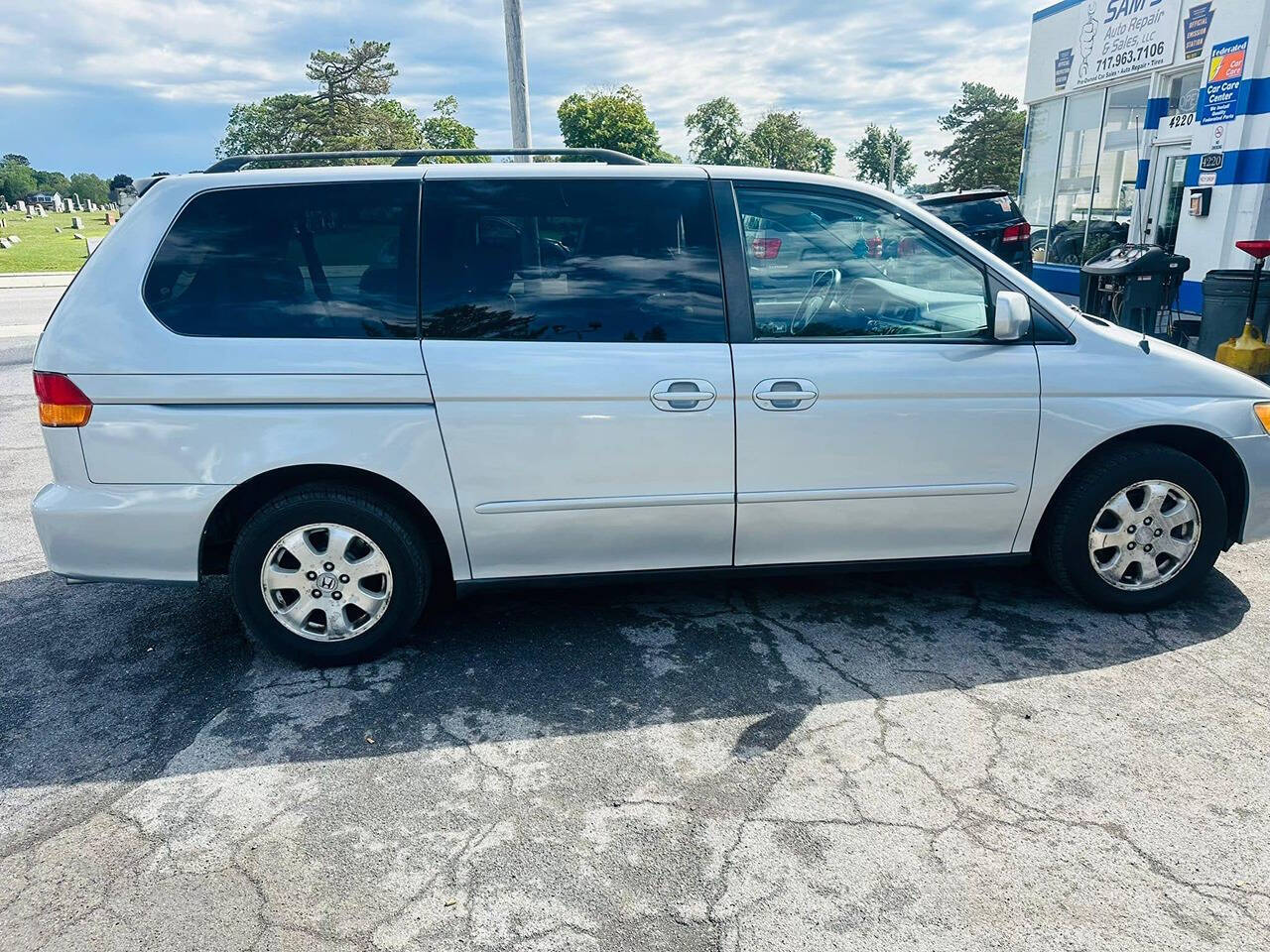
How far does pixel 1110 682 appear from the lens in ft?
10.9

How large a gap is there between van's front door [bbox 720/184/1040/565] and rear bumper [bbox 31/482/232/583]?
2053 millimetres

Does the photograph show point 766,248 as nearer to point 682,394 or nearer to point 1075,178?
point 682,394

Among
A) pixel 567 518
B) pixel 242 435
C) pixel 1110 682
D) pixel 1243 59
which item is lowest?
pixel 1110 682

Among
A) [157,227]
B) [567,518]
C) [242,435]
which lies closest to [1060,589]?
[567,518]

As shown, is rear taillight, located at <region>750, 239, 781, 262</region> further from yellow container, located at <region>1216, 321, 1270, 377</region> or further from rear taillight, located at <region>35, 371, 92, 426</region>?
yellow container, located at <region>1216, 321, 1270, 377</region>

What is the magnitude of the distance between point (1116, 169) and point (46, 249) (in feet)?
132

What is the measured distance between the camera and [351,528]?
11.1 feet

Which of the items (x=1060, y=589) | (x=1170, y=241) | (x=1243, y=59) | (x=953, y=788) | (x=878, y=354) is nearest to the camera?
(x=953, y=788)

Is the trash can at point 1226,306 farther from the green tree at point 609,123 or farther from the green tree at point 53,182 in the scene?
the green tree at point 53,182

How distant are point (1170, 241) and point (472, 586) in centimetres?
1348

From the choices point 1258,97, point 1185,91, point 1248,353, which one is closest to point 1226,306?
point 1248,353

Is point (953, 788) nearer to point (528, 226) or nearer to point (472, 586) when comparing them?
point (472, 586)

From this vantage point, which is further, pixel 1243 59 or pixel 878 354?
pixel 1243 59

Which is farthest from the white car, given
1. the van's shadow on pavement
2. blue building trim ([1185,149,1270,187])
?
blue building trim ([1185,149,1270,187])
